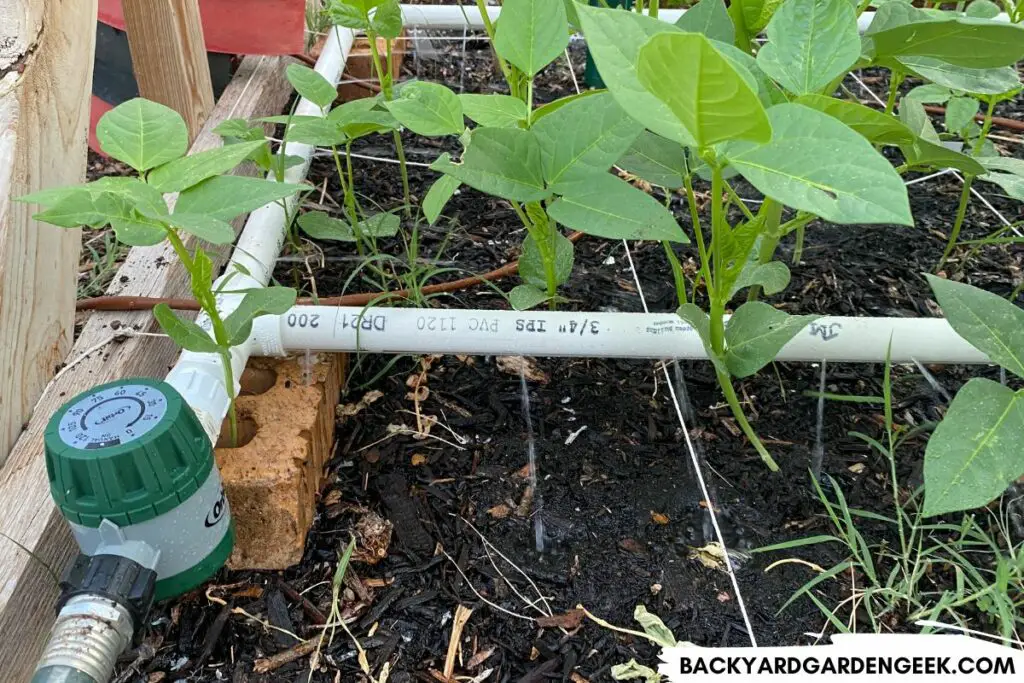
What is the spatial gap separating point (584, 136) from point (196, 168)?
0.37 meters

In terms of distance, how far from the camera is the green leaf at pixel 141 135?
0.81m

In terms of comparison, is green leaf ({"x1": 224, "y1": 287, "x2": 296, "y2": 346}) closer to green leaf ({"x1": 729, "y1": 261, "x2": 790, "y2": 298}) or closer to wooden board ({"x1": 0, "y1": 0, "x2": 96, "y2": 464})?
wooden board ({"x1": 0, "y1": 0, "x2": 96, "y2": 464})

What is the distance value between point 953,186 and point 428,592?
123cm

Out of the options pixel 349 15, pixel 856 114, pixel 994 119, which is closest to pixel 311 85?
pixel 349 15

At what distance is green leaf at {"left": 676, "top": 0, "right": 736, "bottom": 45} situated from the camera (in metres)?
0.89

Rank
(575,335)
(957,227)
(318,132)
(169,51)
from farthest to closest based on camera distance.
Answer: (169,51)
(957,227)
(318,132)
(575,335)

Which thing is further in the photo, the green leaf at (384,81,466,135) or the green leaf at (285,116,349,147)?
the green leaf at (285,116,349,147)

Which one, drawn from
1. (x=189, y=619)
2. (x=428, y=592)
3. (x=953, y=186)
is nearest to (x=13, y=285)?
(x=189, y=619)

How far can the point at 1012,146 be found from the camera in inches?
65.0

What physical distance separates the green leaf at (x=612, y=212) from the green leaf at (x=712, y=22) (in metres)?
0.23

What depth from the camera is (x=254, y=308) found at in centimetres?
83

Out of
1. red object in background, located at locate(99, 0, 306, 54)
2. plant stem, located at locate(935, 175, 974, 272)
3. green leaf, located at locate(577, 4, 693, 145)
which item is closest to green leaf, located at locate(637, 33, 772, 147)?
green leaf, located at locate(577, 4, 693, 145)

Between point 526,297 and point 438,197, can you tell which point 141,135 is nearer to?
point 438,197

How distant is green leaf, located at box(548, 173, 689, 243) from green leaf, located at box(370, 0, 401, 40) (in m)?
0.51
